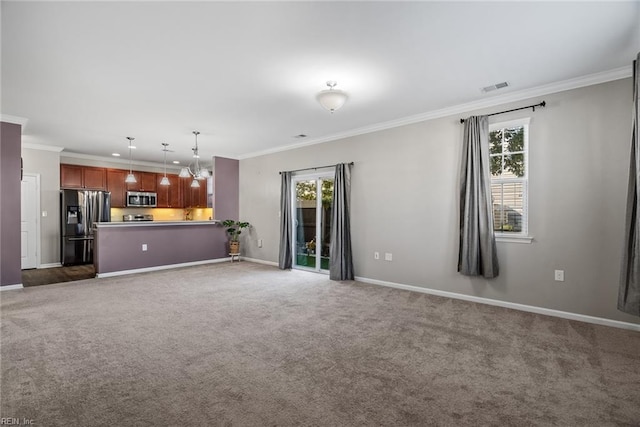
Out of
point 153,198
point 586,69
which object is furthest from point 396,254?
point 153,198

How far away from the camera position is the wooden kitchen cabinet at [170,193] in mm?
8711

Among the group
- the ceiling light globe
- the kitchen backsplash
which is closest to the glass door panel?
the ceiling light globe

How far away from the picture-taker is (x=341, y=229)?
17.7ft

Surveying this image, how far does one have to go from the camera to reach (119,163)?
816 centimetres

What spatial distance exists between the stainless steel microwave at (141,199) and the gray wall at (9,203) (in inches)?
128

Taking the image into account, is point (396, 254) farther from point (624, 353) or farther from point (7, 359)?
point (7, 359)

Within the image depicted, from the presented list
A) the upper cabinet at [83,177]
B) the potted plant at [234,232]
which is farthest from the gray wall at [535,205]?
the upper cabinet at [83,177]

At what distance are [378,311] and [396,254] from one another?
137 cm

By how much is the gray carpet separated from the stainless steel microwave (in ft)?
14.0

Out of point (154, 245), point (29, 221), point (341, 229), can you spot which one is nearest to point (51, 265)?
point (29, 221)

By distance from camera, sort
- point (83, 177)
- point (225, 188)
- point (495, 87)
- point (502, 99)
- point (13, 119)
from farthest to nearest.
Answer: point (225, 188) < point (83, 177) < point (13, 119) < point (502, 99) < point (495, 87)

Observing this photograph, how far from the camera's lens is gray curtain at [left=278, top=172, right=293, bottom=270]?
647 cm

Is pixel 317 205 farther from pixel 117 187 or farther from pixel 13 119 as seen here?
pixel 117 187

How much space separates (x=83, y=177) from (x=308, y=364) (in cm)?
777
